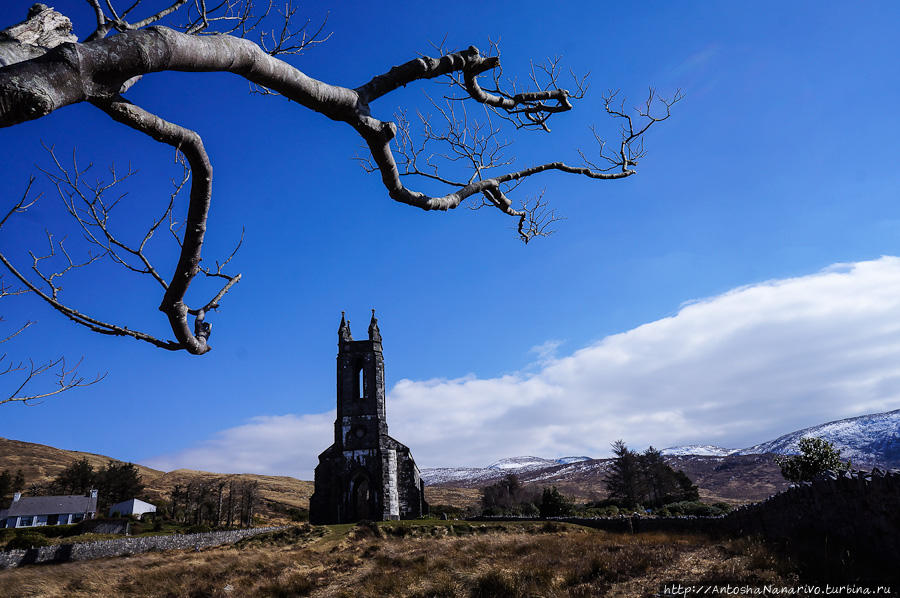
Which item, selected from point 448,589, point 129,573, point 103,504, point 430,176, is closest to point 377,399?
point 129,573

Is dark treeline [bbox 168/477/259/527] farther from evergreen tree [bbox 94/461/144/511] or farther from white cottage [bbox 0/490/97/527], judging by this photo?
evergreen tree [bbox 94/461/144/511]

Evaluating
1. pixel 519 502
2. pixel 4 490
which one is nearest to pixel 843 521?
pixel 519 502

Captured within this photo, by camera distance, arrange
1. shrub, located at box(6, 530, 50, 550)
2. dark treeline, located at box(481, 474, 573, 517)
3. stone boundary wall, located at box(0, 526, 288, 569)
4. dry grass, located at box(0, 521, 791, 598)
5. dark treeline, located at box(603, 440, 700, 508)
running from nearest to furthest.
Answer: dry grass, located at box(0, 521, 791, 598) < stone boundary wall, located at box(0, 526, 288, 569) < shrub, located at box(6, 530, 50, 550) < dark treeline, located at box(481, 474, 573, 517) < dark treeline, located at box(603, 440, 700, 508)

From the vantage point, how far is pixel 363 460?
35.9 m

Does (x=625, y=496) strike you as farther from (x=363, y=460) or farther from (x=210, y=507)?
→ (x=210, y=507)

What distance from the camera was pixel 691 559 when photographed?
10062mm

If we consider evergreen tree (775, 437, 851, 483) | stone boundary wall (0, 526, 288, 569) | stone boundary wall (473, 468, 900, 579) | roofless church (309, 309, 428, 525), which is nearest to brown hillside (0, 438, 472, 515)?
roofless church (309, 309, 428, 525)

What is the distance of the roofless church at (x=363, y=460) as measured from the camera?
3475cm

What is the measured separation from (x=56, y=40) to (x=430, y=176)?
2.78m

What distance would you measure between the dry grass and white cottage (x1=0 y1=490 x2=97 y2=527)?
42.7m

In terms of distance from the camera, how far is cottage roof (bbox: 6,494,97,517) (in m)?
54.8

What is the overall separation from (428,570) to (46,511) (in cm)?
6546

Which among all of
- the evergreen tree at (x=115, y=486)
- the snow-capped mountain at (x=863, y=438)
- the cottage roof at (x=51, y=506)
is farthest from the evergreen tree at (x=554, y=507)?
the snow-capped mountain at (x=863, y=438)

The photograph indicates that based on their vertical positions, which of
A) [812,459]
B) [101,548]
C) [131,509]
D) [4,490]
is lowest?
[101,548]
